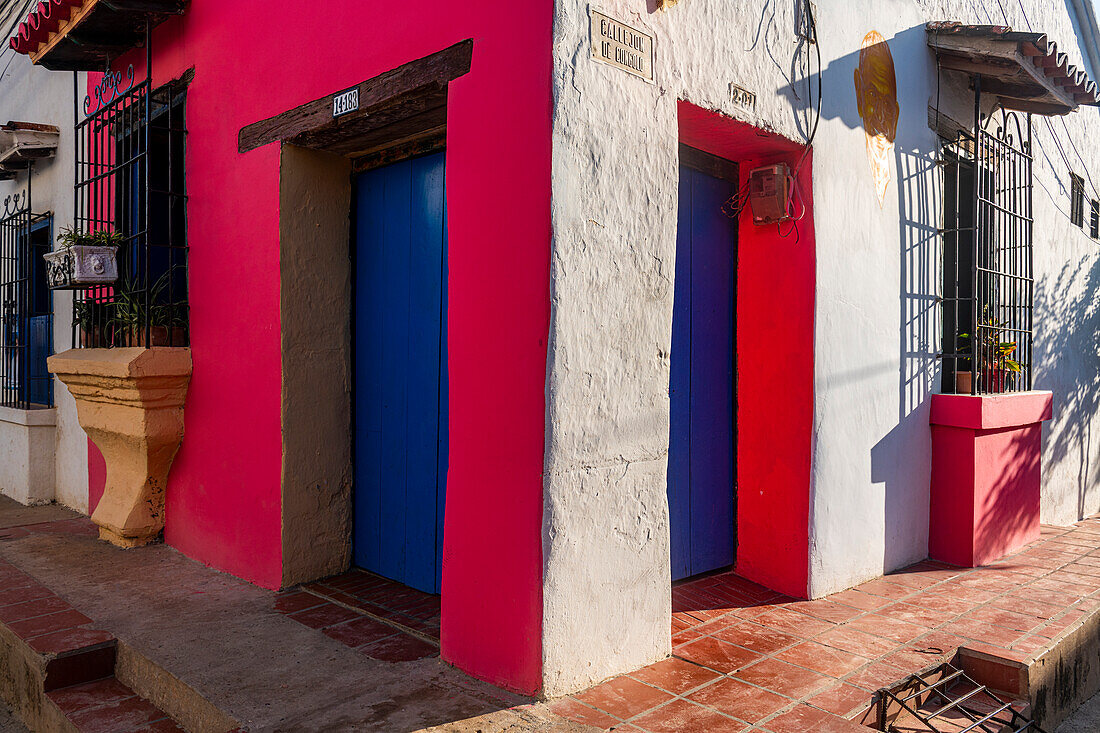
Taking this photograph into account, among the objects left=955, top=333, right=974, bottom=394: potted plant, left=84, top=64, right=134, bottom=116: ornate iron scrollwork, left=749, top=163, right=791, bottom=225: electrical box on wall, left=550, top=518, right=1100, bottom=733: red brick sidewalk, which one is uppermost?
left=84, top=64, right=134, bottom=116: ornate iron scrollwork

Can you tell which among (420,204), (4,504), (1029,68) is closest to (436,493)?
(420,204)

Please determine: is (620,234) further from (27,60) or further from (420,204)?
(27,60)

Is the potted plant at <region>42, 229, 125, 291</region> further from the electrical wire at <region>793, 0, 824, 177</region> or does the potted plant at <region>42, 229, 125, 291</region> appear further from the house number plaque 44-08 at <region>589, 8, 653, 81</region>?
the electrical wire at <region>793, 0, 824, 177</region>

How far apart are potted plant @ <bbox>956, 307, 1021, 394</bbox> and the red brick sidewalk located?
133 centimetres

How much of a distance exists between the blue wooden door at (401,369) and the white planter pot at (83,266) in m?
1.75

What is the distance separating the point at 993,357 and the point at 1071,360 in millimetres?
2421

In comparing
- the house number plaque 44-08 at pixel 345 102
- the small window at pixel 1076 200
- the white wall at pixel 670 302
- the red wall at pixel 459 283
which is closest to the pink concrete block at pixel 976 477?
the white wall at pixel 670 302

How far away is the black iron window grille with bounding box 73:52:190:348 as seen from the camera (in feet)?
16.1

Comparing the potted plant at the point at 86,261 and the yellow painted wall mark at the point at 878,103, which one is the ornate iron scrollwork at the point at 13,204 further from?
the yellow painted wall mark at the point at 878,103

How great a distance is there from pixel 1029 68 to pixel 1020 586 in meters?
3.47

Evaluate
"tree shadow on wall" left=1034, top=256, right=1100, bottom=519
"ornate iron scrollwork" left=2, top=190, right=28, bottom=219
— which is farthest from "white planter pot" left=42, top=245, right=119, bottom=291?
"tree shadow on wall" left=1034, top=256, right=1100, bottom=519

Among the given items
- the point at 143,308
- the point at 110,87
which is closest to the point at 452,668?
the point at 143,308

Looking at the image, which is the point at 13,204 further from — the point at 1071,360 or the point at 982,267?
the point at 1071,360

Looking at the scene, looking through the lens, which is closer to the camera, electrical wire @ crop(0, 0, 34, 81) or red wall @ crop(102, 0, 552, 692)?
red wall @ crop(102, 0, 552, 692)
